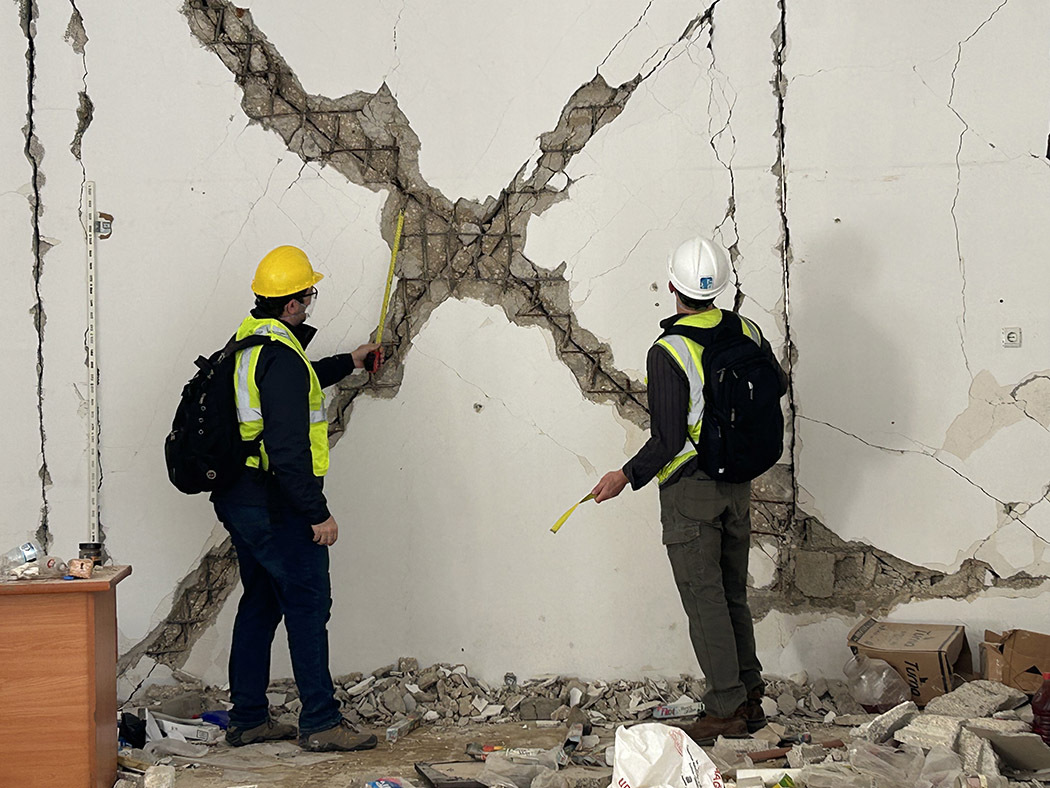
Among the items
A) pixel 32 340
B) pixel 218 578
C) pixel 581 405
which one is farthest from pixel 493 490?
pixel 32 340

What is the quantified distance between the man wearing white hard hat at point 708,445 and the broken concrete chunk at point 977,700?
581 mm

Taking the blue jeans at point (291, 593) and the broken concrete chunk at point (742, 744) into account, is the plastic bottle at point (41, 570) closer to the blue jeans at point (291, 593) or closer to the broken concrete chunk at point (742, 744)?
the blue jeans at point (291, 593)

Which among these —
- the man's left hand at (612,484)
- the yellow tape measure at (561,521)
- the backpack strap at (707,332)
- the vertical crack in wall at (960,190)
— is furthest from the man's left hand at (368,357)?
the vertical crack in wall at (960,190)

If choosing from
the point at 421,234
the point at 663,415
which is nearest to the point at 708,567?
the point at 663,415

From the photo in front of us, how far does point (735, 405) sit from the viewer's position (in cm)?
297

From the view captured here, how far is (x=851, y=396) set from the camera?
3.60 meters

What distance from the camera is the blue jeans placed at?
3.17m

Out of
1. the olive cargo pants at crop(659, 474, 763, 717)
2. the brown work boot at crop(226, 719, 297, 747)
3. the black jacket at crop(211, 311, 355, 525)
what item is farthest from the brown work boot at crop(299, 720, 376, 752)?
the olive cargo pants at crop(659, 474, 763, 717)

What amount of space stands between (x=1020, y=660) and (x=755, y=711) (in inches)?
34.2

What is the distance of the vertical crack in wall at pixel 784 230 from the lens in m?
3.56

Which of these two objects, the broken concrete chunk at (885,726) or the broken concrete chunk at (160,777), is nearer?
the broken concrete chunk at (160,777)

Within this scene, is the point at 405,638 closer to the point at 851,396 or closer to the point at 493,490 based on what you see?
the point at 493,490

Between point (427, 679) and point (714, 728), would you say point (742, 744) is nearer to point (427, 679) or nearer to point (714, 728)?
point (714, 728)

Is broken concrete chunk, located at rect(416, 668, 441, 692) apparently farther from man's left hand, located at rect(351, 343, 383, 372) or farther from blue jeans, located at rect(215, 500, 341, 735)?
man's left hand, located at rect(351, 343, 383, 372)
